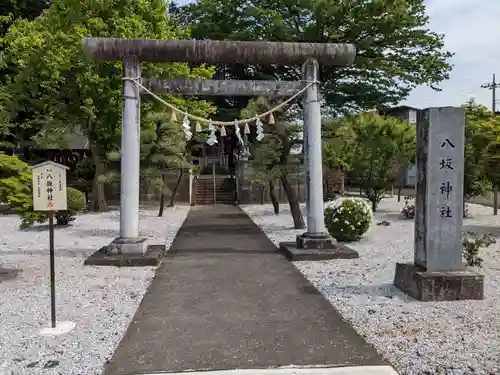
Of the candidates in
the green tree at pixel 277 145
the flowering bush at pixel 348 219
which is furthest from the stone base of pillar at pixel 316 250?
the green tree at pixel 277 145

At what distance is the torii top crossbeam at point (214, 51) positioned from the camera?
9.45 m

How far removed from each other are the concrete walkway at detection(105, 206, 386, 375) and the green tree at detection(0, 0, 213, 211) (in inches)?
447

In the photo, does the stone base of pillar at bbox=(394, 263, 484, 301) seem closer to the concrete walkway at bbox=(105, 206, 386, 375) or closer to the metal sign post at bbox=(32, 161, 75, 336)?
the concrete walkway at bbox=(105, 206, 386, 375)

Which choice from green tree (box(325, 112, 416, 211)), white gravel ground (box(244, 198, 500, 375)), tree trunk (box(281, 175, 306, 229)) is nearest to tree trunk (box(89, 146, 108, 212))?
tree trunk (box(281, 175, 306, 229))

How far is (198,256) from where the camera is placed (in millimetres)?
10336

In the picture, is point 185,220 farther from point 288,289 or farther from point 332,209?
point 288,289

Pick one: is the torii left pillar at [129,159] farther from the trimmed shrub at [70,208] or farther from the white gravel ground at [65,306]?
the trimmed shrub at [70,208]

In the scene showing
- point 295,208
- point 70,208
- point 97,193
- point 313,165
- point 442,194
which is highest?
point 313,165

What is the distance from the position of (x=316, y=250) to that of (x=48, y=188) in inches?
231

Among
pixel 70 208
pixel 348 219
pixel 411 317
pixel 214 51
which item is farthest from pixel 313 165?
pixel 70 208

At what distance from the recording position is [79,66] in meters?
19.1

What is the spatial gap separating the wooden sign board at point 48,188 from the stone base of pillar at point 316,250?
5257mm

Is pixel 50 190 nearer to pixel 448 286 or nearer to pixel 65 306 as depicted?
pixel 65 306

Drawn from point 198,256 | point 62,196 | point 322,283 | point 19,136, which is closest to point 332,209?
point 198,256
